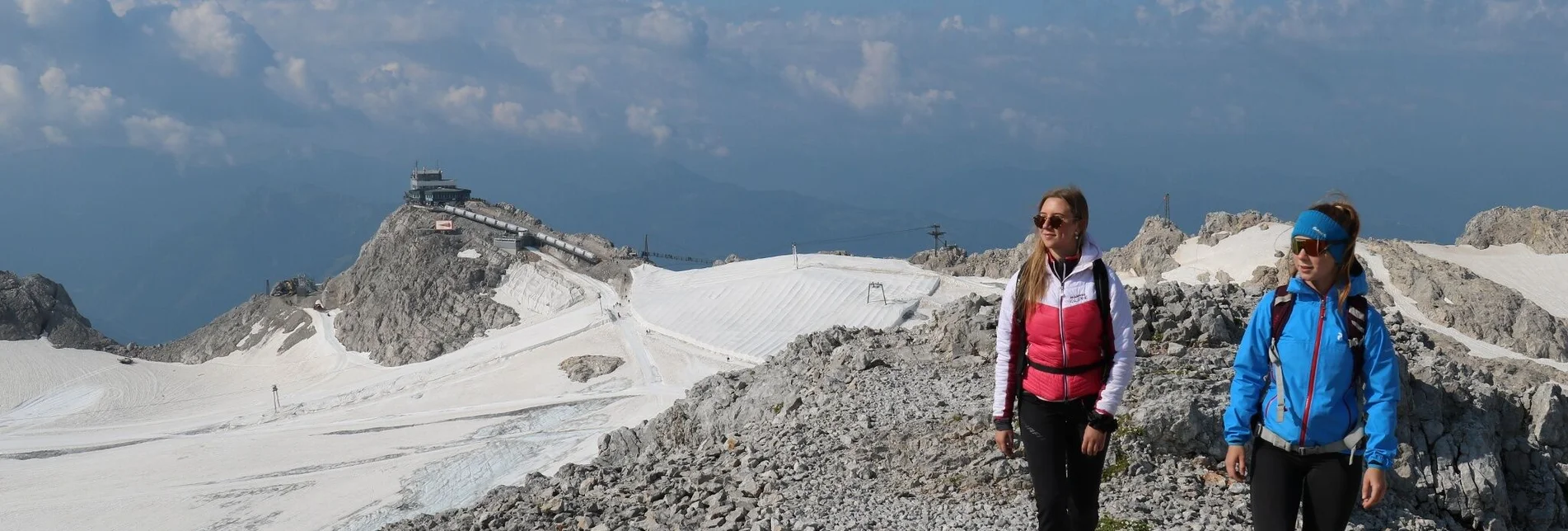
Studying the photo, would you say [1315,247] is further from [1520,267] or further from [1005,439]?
[1520,267]

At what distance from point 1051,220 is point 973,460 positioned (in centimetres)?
598

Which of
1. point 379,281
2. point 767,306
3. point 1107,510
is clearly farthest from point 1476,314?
point 379,281

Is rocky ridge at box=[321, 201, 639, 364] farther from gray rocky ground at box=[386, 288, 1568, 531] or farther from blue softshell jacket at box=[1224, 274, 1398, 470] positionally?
blue softshell jacket at box=[1224, 274, 1398, 470]

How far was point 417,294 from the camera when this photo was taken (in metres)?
73.1

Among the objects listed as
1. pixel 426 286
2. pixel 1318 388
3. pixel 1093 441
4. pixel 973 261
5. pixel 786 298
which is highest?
pixel 426 286

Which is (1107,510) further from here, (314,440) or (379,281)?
(379,281)

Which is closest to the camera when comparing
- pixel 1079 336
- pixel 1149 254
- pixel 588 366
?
pixel 1079 336

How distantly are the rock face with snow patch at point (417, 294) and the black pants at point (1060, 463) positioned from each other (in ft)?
207

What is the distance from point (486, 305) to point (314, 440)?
22.4 meters

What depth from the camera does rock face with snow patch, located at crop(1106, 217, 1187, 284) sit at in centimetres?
5928

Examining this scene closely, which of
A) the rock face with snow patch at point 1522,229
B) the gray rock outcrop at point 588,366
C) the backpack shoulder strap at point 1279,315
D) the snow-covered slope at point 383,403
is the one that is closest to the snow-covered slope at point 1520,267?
the rock face with snow patch at point 1522,229

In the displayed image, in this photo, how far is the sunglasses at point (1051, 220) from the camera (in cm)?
732

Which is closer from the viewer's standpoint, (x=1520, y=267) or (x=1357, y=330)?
(x=1357, y=330)

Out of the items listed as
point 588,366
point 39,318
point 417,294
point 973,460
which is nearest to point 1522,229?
point 588,366
